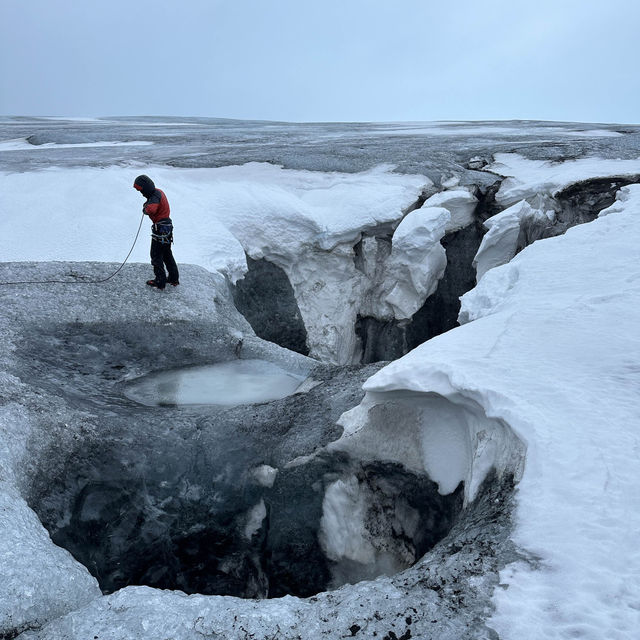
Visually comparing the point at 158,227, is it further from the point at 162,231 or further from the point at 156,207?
the point at 156,207

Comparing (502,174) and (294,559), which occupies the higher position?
(502,174)

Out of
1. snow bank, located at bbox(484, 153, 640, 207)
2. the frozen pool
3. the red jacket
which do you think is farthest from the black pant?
snow bank, located at bbox(484, 153, 640, 207)

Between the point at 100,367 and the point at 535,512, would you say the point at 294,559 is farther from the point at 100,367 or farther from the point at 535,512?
the point at 100,367

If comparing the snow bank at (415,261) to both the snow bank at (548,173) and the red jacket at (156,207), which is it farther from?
the red jacket at (156,207)

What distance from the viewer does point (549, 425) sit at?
407 centimetres

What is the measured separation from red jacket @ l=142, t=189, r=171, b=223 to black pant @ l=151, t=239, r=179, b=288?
1.15ft

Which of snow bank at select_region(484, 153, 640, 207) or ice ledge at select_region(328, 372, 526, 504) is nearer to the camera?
ice ledge at select_region(328, 372, 526, 504)

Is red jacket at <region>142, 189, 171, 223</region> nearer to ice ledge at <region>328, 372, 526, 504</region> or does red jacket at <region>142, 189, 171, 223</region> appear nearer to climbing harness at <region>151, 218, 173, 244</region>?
climbing harness at <region>151, 218, 173, 244</region>

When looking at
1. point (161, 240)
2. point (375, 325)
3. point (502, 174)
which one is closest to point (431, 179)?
point (502, 174)

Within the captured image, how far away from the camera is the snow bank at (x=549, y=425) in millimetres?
3158

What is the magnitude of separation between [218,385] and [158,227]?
8.07 ft

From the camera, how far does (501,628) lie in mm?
3053

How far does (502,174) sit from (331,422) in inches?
351

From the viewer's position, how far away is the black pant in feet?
27.7
